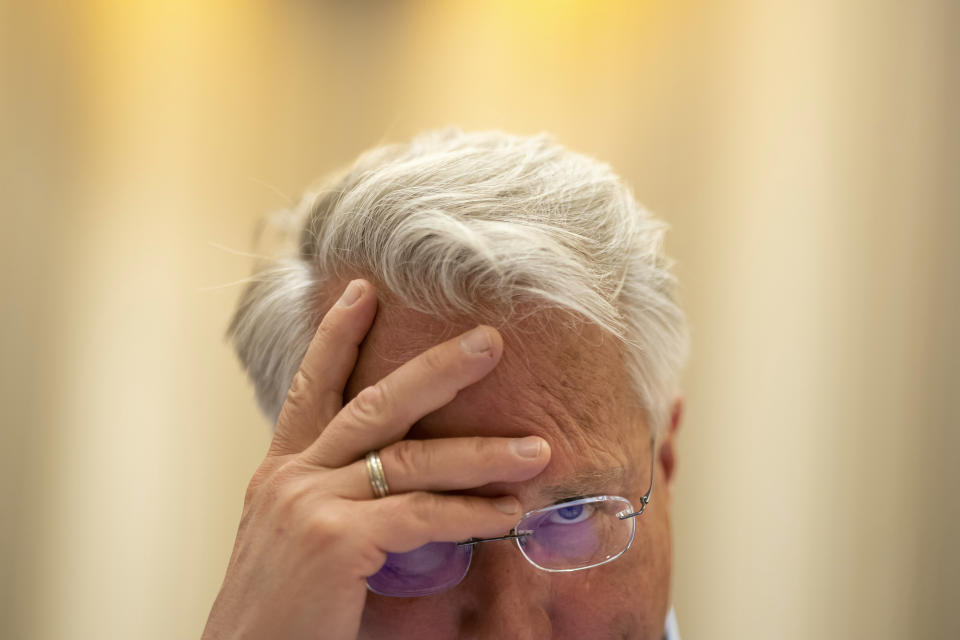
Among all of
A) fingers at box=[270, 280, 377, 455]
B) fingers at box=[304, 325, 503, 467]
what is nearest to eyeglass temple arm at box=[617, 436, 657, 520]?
fingers at box=[304, 325, 503, 467]

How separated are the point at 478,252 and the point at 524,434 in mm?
280

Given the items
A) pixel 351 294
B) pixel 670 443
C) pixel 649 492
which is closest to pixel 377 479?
pixel 351 294

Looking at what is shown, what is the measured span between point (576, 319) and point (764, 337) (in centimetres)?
72

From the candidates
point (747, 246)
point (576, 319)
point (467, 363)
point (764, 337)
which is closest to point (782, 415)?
point (764, 337)

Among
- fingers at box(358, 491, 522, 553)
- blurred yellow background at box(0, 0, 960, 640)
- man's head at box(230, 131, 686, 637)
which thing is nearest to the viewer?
fingers at box(358, 491, 522, 553)

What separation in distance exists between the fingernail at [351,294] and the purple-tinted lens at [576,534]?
16.6 inches

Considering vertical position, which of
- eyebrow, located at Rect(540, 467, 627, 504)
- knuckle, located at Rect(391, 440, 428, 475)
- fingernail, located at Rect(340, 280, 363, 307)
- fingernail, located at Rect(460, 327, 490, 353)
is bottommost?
eyebrow, located at Rect(540, 467, 627, 504)

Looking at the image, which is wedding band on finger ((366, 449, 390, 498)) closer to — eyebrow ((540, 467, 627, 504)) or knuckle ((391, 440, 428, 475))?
knuckle ((391, 440, 428, 475))

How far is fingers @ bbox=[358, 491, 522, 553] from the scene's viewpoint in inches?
34.8

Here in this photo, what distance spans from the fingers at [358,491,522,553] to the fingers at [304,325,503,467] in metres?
0.09

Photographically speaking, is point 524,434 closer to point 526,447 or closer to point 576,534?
point 526,447

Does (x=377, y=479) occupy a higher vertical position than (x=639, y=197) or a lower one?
lower

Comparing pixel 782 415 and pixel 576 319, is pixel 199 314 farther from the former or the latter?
pixel 782 415

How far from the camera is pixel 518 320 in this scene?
1.00 meters
